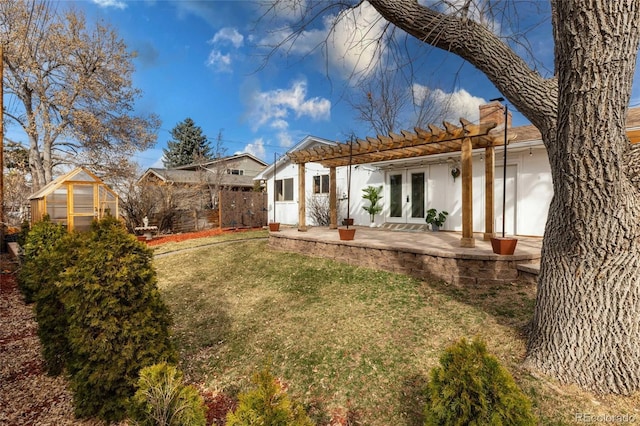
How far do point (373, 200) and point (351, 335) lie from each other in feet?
24.5

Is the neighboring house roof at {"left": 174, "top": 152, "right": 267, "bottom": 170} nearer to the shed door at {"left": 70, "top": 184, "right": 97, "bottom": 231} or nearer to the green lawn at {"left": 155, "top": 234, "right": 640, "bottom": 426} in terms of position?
the shed door at {"left": 70, "top": 184, "right": 97, "bottom": 231}

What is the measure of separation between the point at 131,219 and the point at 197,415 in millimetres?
13132

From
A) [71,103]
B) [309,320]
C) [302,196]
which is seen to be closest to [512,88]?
[309,320]

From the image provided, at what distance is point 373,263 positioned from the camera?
636 centimetres

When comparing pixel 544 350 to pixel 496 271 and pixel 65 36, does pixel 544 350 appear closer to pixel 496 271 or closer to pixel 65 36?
pixel 496 271

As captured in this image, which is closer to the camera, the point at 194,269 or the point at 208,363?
the point at 208,363

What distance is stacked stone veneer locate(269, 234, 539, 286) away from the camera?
4.88 m

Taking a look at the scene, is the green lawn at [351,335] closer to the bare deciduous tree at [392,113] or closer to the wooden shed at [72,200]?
the wooden shed at [72,200]

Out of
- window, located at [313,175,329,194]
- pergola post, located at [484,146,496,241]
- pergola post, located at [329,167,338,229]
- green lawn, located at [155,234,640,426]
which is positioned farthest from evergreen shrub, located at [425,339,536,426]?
window, located at [313,175,329,194]

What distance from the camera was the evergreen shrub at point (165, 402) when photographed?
183 centimetres

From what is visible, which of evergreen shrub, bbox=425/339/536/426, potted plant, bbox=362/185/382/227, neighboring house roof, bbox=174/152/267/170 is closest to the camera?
evergreen shrub, bbox=425/339/536/426

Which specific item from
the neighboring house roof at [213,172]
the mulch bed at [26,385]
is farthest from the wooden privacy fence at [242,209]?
the mulch bed at [26,385]

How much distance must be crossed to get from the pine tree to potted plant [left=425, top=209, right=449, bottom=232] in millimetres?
29695

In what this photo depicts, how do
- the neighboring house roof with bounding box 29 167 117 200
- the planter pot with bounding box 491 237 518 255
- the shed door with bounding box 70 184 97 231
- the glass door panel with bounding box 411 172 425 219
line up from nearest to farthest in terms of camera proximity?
the planter pot with bounding box 491 237 518 255, the neighboring house roof with bounding box 29 167 117 200, the shed door with bounding box 70 184 97 231, the glass door panel with bounding box 411 172 425 219
